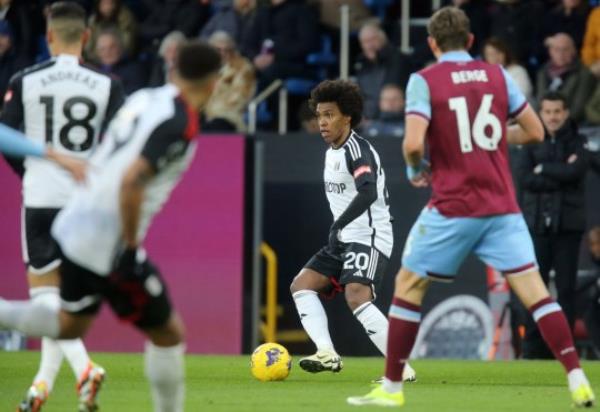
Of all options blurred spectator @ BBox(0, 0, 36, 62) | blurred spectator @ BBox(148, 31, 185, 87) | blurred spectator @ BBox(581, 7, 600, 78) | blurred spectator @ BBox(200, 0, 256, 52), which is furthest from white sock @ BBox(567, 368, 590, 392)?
blurred spectator @ BBox(0, 0, 36, 62)

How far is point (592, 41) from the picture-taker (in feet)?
54.9

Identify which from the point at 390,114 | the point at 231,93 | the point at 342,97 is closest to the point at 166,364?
the point at 342,97

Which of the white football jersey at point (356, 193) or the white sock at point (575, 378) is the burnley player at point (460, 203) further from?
the white football jersey at point (356, 193)

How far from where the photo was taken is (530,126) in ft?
29.0

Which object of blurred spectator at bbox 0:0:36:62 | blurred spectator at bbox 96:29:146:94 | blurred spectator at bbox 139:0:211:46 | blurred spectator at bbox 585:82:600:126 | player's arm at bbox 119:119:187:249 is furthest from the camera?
blurred spectator at bbox 0:0:36:62

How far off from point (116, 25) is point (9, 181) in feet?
10.3

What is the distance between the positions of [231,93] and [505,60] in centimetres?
337

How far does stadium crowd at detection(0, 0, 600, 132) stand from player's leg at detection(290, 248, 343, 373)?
5.09 m

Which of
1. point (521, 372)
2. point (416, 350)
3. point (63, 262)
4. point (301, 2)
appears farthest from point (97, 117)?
point (301, 2)

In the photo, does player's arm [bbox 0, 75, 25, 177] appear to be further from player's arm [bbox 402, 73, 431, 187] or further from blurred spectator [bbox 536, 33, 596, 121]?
blurred spectator [bbox 536, 33, 596, 121]

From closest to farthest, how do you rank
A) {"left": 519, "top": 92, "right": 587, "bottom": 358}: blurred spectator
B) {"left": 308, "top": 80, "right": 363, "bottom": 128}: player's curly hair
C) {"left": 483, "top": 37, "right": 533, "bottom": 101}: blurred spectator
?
{"left": 308, "top": 80, "right": 363, "bottom": 128}: player's curly hair < {"left": 519, "top": 92, "right": 587, "bottom": 358}: blurred spectator < {"left": 483, "top": 37, "right": 533, "bottom": 101}: blurred spectator

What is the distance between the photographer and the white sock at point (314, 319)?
11320 mm

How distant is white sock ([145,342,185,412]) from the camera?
714cm

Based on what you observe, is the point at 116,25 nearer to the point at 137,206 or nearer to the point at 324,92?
the point at 324,92
